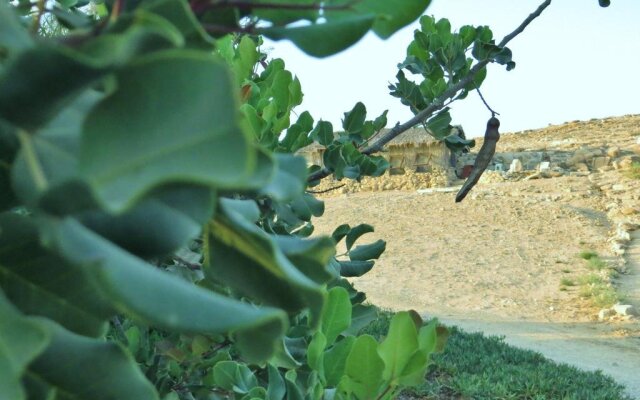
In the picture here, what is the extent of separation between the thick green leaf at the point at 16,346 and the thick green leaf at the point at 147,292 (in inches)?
1.9

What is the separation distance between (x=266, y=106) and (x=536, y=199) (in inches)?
500

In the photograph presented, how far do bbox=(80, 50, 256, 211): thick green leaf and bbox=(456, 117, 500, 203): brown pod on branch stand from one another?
4.23 feet

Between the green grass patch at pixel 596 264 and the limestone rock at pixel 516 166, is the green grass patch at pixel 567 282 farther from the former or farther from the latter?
the limestone rock at pixel 516 166

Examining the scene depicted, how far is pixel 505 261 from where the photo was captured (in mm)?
11180

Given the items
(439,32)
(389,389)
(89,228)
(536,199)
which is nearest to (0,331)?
(89,228)

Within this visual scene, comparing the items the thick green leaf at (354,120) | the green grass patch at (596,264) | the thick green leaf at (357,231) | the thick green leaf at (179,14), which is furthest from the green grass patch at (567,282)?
the thick green leaf at (179,14)

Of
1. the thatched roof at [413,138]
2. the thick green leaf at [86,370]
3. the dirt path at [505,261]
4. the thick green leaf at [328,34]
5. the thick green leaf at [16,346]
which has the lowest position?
the dirt path at [505,261]

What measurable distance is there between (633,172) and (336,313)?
14.2 metres

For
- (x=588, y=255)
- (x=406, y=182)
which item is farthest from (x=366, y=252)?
(x=406, y=182)

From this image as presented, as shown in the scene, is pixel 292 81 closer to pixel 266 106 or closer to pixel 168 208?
pixel 266 106

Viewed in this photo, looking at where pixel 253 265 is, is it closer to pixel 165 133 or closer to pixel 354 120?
pixel 165 133

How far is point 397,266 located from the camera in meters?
11.2

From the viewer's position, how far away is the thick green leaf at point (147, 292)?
0.84 ft

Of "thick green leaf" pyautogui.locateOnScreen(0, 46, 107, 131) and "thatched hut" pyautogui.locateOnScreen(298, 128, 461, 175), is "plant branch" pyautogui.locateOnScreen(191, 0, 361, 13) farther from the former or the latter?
"thatched hut" pyautogui.locateOnScreen(298, 128, 461, 175)
